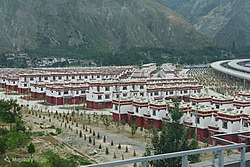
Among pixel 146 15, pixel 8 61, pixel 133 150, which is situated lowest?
pixel 133 150

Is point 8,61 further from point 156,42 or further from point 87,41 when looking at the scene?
point 156,42

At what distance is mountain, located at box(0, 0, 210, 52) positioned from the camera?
4387 inches

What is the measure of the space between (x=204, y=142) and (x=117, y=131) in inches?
240

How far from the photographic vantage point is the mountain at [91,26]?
11144cm

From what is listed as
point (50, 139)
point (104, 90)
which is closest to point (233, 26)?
point (104, 90)

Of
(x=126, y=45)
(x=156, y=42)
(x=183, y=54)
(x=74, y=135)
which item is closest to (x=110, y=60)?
(x=183, y=54)

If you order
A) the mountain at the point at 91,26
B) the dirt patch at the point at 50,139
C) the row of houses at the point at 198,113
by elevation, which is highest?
the mountain at the point at 91,26

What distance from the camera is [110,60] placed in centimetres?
8400

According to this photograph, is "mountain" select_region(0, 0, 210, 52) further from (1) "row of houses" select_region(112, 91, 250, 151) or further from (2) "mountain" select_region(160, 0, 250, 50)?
(1) "row of houses" select_region(112, 91, 250, 151)

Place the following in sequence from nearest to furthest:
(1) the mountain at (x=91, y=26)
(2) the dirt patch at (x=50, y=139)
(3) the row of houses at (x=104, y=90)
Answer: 1. (2) the dirt patch at (x=50, y=139)
2. (3) the row of houses at (x=104, y=90)
3. (1) the mountain at (x=91, y=26)

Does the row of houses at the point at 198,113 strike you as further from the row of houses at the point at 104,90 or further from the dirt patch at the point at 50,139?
the row of houses at the point at 104,90

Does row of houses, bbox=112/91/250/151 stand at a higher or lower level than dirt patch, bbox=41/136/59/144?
higher

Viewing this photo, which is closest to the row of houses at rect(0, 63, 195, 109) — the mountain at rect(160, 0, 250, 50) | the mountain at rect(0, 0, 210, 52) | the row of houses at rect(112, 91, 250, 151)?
the row of houses at rect(112, 91, 250, 151)

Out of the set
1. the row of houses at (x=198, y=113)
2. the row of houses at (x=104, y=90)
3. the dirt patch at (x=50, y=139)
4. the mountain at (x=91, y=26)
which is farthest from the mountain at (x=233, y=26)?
the dirt patch at (x=50, y=139)
